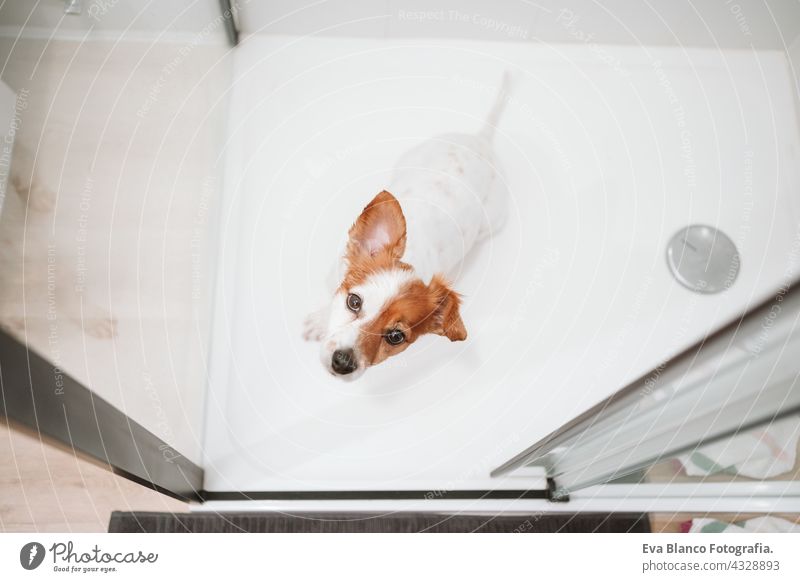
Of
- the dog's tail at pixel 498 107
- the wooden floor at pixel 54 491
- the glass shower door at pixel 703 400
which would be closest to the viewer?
the glass shower door at pixel 703 400

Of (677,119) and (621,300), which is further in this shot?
(677,119)

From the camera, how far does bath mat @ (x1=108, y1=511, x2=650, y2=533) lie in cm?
110

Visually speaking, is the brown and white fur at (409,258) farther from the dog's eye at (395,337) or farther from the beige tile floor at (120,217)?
the beige tile floor at (120,217)

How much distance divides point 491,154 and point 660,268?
637 mm

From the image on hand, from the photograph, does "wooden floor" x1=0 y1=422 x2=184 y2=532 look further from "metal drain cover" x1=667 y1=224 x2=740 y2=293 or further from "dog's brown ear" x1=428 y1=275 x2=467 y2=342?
"metal drain cover" x1=667 y1=224 x2=740 y2=293

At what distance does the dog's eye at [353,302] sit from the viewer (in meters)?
0.98

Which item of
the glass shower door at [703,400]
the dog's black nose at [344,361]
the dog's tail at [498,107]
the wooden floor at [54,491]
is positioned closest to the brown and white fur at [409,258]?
the dog's black nose at [344,361]

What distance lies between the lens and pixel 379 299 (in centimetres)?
96

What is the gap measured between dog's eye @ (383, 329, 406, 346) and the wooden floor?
1.71ft

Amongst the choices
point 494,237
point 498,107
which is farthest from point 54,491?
point 498,107

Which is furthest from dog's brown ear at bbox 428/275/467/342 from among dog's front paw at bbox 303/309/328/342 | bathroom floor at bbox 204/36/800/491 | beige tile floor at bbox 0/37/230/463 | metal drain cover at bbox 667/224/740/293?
metal drain cover at bbox 667/224/740/293

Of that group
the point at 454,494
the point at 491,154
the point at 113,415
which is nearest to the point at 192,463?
the point at 113,415

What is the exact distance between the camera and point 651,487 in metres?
1.17
